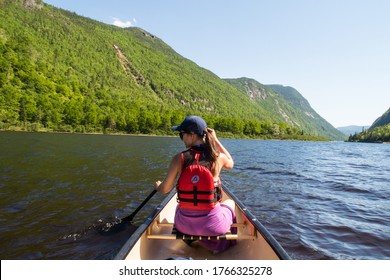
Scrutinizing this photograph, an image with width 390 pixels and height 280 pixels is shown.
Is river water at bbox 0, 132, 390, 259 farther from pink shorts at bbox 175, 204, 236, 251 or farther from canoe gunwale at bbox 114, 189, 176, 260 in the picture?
pink shorts at bbox 175, 204, 236, 251

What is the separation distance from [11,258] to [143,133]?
100.0 meters

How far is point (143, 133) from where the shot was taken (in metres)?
104

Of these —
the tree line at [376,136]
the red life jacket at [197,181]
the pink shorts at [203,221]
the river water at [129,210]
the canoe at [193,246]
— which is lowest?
the river water at [129,210]

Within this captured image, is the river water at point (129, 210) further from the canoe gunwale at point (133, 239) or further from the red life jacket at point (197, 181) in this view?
the red life jacket at point (197, 181)

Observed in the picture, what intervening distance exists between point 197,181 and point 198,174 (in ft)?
0.36

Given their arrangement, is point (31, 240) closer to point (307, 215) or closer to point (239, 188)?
point (307, 215)

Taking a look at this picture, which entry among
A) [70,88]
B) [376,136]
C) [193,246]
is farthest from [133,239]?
[376,136]

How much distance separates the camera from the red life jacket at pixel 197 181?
4031 millimetres

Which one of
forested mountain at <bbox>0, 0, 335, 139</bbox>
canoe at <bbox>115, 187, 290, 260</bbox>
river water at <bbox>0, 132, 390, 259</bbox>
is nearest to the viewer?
canoe at <bbox>115, 187, 290, 260</bbox>

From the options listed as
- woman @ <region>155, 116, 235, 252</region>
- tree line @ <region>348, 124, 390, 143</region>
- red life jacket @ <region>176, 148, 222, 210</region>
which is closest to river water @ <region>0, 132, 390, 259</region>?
woman @ <region>155, 116, 235, 252</region>

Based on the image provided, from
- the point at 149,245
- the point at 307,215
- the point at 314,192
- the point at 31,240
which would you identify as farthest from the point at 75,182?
the point at 314,192

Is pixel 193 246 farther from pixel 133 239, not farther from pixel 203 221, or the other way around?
pixel 133 239

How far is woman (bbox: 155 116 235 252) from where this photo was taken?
4.02 m

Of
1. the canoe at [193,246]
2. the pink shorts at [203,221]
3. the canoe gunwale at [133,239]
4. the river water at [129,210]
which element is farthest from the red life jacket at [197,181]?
the river water at [129,210]
